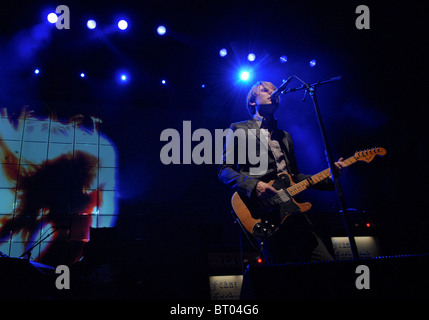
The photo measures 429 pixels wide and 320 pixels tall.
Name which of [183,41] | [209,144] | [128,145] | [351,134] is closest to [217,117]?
[209,144]

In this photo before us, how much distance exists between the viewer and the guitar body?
2141 millimetres

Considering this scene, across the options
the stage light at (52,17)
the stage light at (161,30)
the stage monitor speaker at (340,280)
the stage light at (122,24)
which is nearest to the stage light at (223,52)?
the stage light at (161,30)

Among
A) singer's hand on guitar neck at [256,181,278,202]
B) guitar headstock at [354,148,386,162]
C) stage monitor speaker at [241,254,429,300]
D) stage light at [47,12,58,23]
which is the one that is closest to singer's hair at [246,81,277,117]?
singer's hand on guitar neck at [256,181,278,202]

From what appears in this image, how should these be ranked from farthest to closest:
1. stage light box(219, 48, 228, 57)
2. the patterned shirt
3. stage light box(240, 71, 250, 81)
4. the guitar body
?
stage light box(240, 71, 250, 81), stage light box(219, 48, 228, 57), the patterned shirt, the guitar body

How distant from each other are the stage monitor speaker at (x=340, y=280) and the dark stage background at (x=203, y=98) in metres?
2.79

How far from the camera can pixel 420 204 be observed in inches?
151

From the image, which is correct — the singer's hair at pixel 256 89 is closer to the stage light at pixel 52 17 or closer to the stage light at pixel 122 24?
the stage light at pixel 122 24

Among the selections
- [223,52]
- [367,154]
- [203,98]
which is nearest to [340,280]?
[367,154]

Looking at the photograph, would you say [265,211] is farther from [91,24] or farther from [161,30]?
[91,24]

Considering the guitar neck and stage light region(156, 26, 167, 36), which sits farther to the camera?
stage light region(156, 26, 167, 36)

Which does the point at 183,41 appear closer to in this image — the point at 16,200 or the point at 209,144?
the point at 209,144

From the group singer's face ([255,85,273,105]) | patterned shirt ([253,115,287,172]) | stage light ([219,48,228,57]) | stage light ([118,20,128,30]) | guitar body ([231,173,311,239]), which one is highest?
stage light ([219,48,228,57])

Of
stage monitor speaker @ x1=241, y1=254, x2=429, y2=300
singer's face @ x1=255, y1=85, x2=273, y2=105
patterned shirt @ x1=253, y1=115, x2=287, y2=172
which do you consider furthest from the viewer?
singer's face @ x1=255, y1=85, x2=273, y2=105

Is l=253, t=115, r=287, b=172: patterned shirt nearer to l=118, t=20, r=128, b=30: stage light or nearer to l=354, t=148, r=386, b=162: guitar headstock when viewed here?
l=354, t=148, r=386, b=162: guitar headstock
